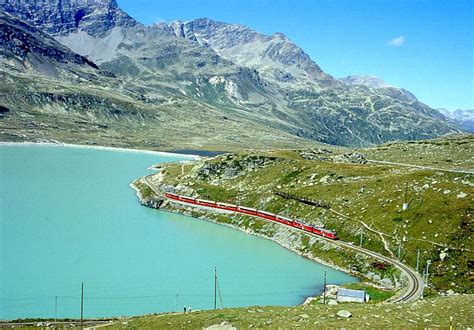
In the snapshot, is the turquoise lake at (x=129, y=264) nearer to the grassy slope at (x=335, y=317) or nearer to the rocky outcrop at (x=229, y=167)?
the grassy slope at (x=335, y=317)

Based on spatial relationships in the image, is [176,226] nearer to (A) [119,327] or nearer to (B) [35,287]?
(B) [35,287]

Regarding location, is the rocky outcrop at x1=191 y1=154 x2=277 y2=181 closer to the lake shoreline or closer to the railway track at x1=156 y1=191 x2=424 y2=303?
the lake shoreline

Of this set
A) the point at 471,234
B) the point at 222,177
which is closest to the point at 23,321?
the point at 471,234

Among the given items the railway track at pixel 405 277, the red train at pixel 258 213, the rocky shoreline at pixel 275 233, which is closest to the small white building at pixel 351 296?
the railway track at pixel 405 277

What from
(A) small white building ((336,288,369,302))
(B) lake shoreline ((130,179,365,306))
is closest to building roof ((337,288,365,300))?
(A) small white building ((336,288,369,302))

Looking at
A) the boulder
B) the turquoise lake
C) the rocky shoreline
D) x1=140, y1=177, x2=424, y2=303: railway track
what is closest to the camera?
the boulder
